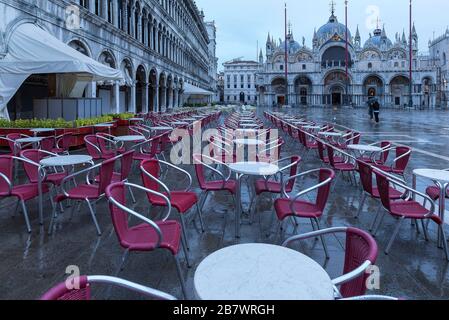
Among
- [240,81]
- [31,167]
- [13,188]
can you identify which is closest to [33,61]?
[31,167]

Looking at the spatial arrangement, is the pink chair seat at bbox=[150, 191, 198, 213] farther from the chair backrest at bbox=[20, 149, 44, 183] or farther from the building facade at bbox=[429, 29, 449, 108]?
the building facade at bbox=[429, 29, 449, 108]

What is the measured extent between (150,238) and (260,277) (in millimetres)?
1696

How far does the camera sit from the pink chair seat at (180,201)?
4622 mm

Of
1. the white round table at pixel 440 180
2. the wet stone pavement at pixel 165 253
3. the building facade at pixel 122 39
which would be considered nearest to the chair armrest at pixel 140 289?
the wet stone pavement at pixel 165 253

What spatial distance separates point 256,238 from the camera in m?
5.11

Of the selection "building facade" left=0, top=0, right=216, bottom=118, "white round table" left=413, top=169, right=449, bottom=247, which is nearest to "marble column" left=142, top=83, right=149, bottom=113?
"building facade" left=0, top=0, right=216, bottom=118

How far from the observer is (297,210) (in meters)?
4.56

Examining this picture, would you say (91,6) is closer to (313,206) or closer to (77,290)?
(313,206)
